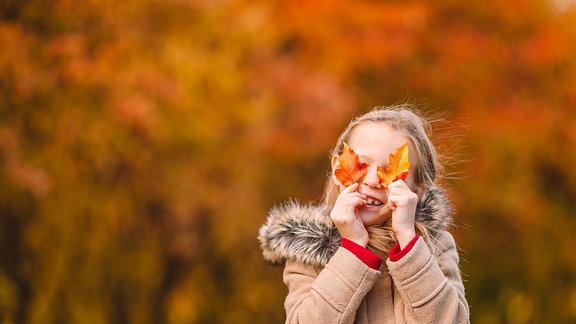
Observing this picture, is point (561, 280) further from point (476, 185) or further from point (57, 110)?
point (57, 110)

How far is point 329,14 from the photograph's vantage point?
7270 mm

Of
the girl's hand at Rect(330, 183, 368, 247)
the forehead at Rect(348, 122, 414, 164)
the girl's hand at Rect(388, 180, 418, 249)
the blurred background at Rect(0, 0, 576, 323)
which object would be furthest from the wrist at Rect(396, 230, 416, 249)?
the blurred background at Rect(0, 0, 576, 323)

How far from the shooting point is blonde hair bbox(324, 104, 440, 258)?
7.98 feet

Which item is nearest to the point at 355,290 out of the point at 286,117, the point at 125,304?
the point at 286,117

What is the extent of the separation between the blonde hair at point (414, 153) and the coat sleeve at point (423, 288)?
0.37 ft

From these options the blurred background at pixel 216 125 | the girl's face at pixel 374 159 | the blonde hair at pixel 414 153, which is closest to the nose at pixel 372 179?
the girl's face at pixel 374 159

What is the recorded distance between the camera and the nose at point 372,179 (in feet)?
7.79

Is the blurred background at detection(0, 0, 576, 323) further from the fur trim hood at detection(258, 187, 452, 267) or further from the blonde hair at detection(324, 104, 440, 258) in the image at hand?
the blonde hair at detection(324, 104, 440, 258)

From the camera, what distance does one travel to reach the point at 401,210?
91.8 inches

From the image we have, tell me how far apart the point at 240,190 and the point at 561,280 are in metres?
3.70

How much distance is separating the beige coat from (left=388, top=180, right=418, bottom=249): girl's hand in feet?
0.14

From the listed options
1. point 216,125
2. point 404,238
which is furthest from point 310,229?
point 216,125

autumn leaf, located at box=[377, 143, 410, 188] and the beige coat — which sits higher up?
autumn leaf, located at box=[377, 143, 410, 188]

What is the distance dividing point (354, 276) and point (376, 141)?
15.7 inches
